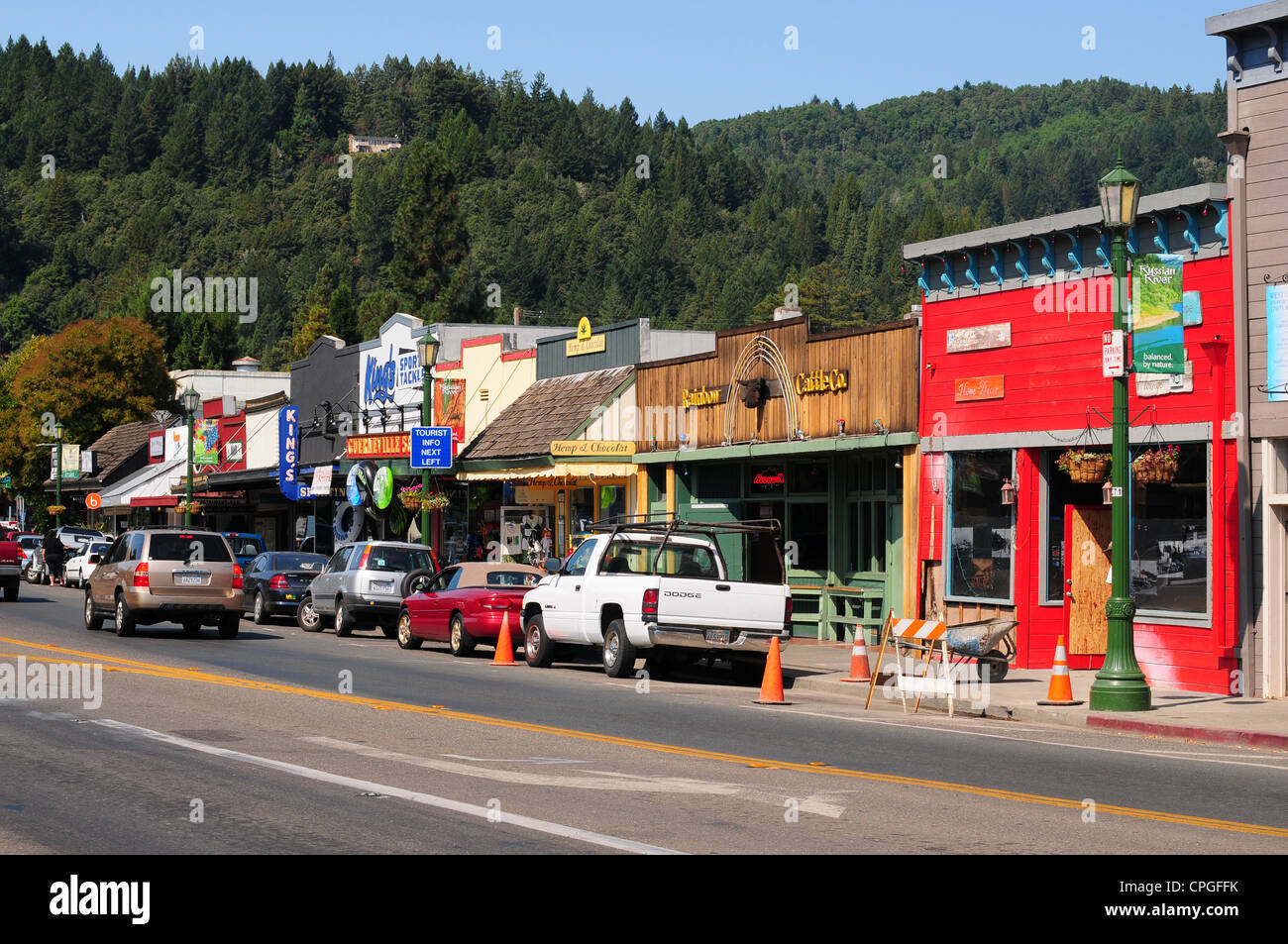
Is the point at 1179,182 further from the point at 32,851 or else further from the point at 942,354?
the point at 32,851

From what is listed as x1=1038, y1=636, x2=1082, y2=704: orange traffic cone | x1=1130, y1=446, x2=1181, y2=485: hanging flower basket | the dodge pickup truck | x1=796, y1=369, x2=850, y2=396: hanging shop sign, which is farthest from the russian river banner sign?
the dodge pickup truck

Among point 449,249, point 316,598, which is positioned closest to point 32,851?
point 316,598

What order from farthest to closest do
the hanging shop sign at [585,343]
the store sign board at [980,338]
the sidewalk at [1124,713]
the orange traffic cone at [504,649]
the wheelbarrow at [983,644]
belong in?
the hanging shop sign at [585,343]
the orange traffic cone at [504,649]
the store sign board at [980,338]
the wheelbarrow at [983,644]
the sidewalk at [1124,713]

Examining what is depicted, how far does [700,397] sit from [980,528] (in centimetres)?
877

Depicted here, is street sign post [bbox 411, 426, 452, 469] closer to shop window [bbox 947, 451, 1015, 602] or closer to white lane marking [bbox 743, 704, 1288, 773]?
shop window [bbox 947, 451, 1015, 602]

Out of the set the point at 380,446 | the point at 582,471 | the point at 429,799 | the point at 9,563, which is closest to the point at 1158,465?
the point at 429,799

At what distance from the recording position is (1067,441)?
21.6 metres

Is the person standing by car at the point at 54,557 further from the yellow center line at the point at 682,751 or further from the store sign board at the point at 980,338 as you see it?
the store sign board at the point at 980,338

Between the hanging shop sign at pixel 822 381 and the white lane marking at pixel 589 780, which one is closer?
the white lane marking at pixel 589 780

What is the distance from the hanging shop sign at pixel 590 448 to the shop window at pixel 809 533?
478cm

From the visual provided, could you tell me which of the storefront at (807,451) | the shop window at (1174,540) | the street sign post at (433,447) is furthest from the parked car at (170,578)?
the shop window at (1174,540)

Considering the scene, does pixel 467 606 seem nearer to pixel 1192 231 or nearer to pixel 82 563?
pixel 1192 231

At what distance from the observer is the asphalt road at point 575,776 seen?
9109 millimetres

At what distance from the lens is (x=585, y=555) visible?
861 inches
